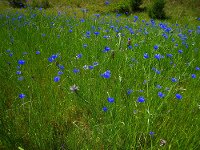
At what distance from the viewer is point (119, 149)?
1.58 metres

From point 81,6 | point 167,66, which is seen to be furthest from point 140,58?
point 81,6

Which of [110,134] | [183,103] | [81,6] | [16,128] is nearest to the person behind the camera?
[110,134]

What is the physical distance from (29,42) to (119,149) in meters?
2.65

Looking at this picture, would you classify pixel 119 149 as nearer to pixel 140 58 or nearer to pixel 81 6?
pixel 140 58

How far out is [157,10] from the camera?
10320 mm

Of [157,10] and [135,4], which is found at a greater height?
[135,4]

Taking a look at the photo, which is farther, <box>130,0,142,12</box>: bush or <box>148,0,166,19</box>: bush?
<box>130,0,142,12</box>: bush

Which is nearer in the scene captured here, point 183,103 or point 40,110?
point 40,110

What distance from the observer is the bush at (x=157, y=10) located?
1014 centimetres

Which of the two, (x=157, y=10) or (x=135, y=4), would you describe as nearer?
(x=157, y=10)

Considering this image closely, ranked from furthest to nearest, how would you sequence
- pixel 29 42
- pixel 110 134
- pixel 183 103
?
pixel 29 42 < pixel 183 103 < pixel 110 134

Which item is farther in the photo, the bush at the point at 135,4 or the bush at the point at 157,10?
the bush at the point at 135,4

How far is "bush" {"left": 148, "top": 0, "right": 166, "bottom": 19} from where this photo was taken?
33.3ft

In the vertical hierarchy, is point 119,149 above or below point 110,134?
below
